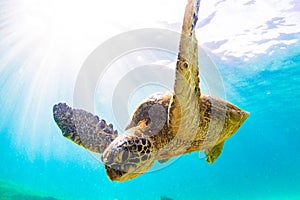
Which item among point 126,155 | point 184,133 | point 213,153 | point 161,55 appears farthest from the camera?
point 161,55

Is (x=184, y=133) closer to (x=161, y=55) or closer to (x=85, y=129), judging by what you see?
(x=85, y=129)

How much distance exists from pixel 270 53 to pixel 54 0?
45.0ft

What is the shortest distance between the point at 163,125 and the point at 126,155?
39.1 inches

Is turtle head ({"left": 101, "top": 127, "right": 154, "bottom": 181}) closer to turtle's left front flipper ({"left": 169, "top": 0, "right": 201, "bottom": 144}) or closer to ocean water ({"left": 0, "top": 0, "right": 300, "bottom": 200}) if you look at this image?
turtle's left front flipper ({"left": 169, "top": 0, "right": 201, "bottom": 144})

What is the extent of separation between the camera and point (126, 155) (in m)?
2.46

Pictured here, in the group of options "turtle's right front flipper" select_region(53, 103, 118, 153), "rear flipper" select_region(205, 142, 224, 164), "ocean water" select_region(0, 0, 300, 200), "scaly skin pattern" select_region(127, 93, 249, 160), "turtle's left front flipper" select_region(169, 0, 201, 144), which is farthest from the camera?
"ocean water" select_region(0, 0, 300, 200)

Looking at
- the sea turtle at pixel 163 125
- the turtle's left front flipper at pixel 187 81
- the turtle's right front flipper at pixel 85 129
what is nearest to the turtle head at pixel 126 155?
the sea turtle at pixel 163 125

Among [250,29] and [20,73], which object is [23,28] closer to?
[20,73]

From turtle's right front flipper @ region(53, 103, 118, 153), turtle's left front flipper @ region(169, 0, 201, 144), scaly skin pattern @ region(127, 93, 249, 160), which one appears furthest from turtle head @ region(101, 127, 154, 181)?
turtle's right front flipper @ region(53, 103, 118, 153)

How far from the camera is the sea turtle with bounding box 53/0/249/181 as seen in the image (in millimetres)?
2449

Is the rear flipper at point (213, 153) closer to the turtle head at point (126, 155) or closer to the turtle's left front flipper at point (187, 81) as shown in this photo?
the turtle's left front flipper at point (187, 81)

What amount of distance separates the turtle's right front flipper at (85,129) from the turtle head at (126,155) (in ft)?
3.06

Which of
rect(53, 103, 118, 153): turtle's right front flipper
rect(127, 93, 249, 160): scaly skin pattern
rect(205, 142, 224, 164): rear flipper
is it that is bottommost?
rect(205, 142, 224, 164): rear flipper

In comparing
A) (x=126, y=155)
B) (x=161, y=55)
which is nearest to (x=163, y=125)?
(x=126, y=155)
